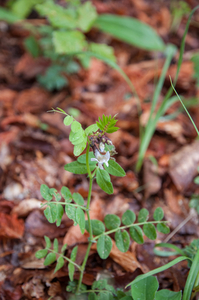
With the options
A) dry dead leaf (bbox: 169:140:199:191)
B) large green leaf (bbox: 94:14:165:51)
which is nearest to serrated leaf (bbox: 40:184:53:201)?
dry dead leaf (bbox: 169:140:199:191)

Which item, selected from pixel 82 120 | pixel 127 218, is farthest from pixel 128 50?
pixel 127 218

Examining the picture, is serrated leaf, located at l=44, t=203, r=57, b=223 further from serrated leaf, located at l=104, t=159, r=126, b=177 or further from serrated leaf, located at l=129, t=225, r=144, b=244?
serrated leaf, located at l=129, t=225, r=144, b=244

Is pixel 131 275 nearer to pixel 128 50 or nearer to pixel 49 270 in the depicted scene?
pixel 49 270

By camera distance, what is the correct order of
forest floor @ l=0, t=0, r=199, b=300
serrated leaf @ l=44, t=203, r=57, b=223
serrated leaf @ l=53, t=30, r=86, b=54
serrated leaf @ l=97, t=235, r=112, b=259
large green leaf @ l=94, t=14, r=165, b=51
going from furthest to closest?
large green leaf @ l=94, t=14, r=165, b=51 < serrated leaf @ l=53, t=30, r=86, b=54 < forest floor @ l=0, t=0, r=199, b=300 < serrated leaf @ l=97, t=235, r=112, b=259 < serrated leaf @ l=44, t=203, r=57, b=223

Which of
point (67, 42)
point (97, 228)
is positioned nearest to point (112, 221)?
point (97, 228)

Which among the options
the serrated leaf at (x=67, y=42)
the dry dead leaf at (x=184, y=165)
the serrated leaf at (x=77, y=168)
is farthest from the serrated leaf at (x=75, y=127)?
the serrated leaf at (x=67, y=42)

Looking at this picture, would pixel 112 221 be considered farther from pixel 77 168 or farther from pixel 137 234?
pixel 77 168

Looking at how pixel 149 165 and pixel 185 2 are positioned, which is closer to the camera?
pixel 149 165
